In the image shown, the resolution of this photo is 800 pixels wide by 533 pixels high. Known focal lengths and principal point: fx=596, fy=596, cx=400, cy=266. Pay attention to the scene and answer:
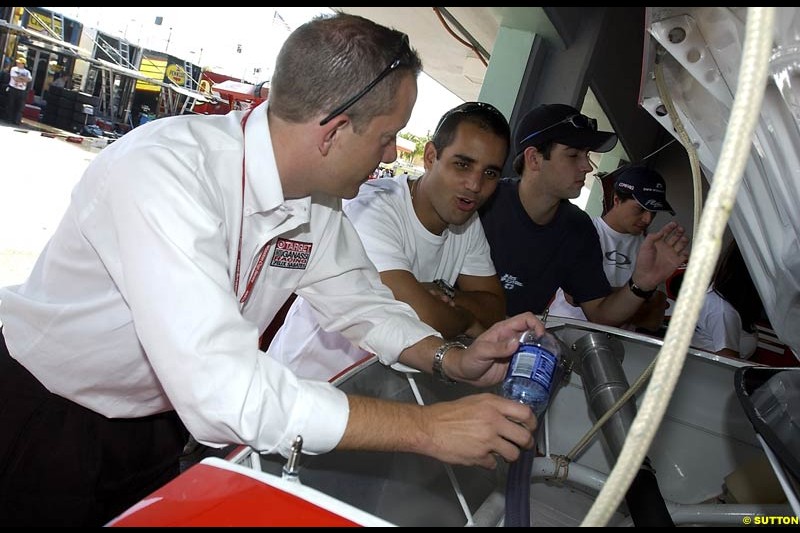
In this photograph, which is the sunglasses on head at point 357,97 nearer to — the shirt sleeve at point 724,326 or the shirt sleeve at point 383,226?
the shirt sleeve at point 383,226

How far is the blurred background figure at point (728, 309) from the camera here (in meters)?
2.96

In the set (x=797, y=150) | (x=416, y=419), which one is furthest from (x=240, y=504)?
(x=797, y=150)

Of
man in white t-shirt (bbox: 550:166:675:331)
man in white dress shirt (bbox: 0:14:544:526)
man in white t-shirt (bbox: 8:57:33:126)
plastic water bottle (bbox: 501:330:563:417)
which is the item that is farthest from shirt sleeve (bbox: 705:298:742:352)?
man in white t-shirt (bbox: 8:57:33:126)

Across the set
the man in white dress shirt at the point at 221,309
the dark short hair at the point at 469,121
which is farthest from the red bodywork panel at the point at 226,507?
the dark short hair at the point at 469,121

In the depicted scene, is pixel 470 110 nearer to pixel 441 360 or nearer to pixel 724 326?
pixel 441 360

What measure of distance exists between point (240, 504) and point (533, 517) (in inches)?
51.6

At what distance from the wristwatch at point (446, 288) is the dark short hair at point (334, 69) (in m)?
1.01

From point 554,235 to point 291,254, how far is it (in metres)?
1.47

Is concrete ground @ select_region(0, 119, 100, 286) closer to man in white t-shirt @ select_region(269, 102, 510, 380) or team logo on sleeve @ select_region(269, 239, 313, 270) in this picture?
man in white t-shirt @ select_region(269, 102, 510, 380)

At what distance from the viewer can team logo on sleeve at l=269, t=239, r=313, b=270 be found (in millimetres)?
1615

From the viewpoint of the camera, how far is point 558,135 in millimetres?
2682

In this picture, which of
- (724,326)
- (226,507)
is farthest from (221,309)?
(724,326)

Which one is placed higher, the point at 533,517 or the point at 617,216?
the point at 617,216

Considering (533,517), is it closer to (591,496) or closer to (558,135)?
(591,496)
